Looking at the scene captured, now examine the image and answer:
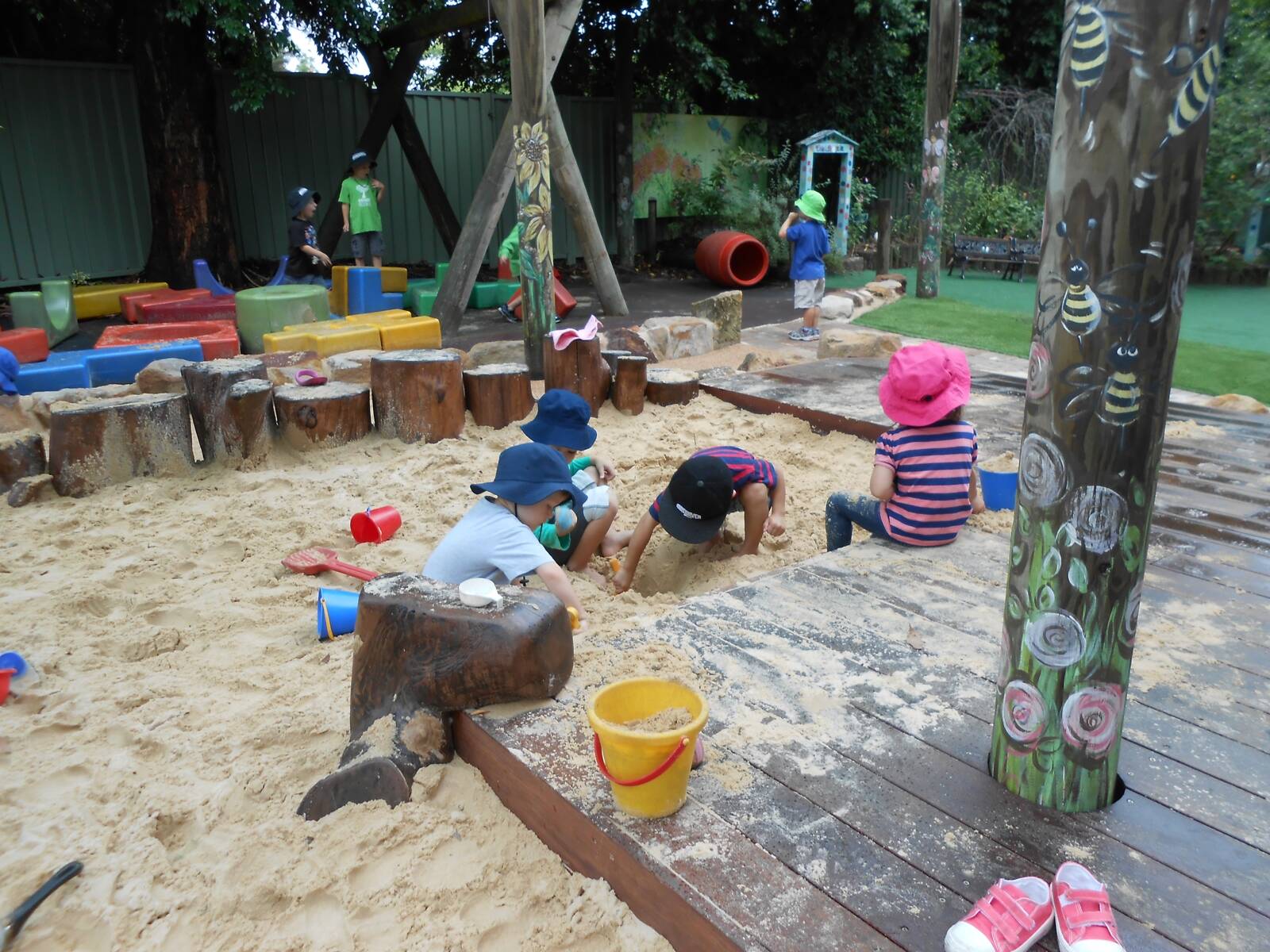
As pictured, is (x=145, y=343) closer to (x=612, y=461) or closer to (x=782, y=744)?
(x=612, y=461)

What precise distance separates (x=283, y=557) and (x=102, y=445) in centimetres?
124

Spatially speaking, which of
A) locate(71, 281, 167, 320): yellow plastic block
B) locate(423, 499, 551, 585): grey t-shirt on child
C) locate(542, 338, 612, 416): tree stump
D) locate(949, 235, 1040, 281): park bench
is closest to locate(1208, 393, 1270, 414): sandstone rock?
locate(542, 338, 612, 416): tree stump

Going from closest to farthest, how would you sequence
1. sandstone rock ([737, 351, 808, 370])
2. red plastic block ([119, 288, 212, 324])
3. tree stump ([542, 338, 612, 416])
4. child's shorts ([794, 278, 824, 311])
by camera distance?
tree stump ([542, 338, 612, 416]), sandstone rock ([737, 351, 808, 370]), red plastic block ([119, 288, 212, 324]), child's shorts ([794, 278, 824, 311])

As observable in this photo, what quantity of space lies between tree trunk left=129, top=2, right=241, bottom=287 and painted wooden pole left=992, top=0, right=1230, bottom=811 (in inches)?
379

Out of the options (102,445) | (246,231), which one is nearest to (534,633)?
(102,445)

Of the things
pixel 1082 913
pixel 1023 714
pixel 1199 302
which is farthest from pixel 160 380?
pixel 1199 302

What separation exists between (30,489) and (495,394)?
6.95 ft

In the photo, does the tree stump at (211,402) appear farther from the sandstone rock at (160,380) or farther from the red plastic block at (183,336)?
the red plastic block at (183,336)

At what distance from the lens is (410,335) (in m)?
6.71

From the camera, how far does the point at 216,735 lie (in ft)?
7.72

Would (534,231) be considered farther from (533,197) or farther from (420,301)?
(420,301)

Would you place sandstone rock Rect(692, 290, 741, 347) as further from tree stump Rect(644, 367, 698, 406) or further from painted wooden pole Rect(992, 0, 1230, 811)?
painted wooden pole Rect(992, 0, 1230, 811)

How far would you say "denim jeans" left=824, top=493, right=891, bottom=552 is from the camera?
3197mm

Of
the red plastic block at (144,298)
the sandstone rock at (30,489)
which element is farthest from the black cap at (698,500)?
the red plastic block at (144,298)
